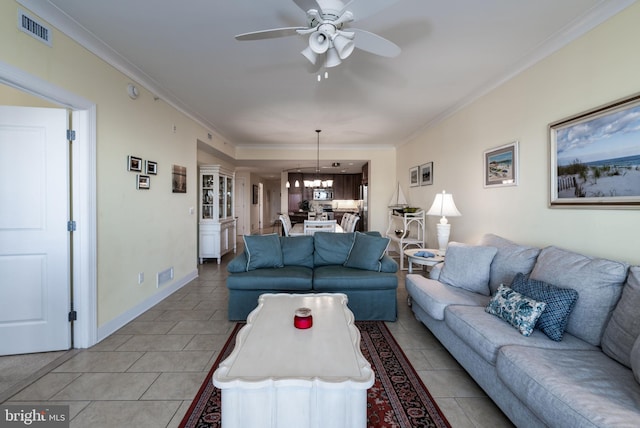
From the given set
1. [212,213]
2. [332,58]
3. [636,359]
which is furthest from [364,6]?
[212,213]

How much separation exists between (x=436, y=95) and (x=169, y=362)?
419 centimetres

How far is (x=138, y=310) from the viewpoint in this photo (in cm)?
319

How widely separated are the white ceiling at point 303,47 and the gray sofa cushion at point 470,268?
190 cm

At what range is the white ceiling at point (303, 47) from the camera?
81.7 inches

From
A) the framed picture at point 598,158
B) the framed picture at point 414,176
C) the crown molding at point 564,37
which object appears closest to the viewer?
the framed picture at point 598,158

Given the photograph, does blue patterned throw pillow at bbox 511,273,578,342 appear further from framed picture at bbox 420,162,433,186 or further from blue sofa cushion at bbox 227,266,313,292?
framed picture at bbox 420,162,433,186

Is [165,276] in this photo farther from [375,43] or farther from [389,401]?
[375,43]

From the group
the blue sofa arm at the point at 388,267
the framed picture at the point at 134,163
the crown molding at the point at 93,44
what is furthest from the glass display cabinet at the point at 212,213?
the blue sofa arm at the point at 388,267

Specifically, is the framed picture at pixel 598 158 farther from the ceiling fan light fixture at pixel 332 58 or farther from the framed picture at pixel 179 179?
the framed picture at pixel 179 179

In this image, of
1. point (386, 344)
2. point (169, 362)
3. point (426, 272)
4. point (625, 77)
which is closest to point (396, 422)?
point (386, 344)

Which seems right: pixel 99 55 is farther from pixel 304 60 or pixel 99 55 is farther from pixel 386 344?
pixel 386 344

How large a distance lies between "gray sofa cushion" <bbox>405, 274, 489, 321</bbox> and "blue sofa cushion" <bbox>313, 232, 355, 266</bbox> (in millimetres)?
973

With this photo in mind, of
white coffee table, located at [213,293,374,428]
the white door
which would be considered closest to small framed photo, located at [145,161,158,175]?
the white door

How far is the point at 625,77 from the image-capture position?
1.90 m
